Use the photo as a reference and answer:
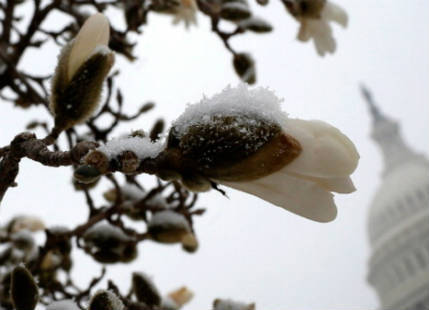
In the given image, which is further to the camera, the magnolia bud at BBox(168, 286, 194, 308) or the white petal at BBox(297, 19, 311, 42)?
the white petal at BBox(297, 19, 311, 42)

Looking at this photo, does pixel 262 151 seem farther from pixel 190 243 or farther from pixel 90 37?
pixel 190 243

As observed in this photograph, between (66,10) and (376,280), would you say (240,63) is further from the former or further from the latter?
(376,280)

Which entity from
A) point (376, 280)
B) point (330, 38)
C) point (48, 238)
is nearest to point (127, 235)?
point (48, 238)

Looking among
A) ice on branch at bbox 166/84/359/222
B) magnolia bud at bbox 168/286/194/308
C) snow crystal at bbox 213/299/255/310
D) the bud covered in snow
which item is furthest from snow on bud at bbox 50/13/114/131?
magnolia bud at bbox 168/286/194/308

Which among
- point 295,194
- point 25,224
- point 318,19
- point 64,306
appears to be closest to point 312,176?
point 295,194

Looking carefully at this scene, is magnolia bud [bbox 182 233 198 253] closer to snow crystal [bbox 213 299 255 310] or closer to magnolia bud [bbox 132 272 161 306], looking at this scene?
magnolia bud [bbox 132 272 161 306]
